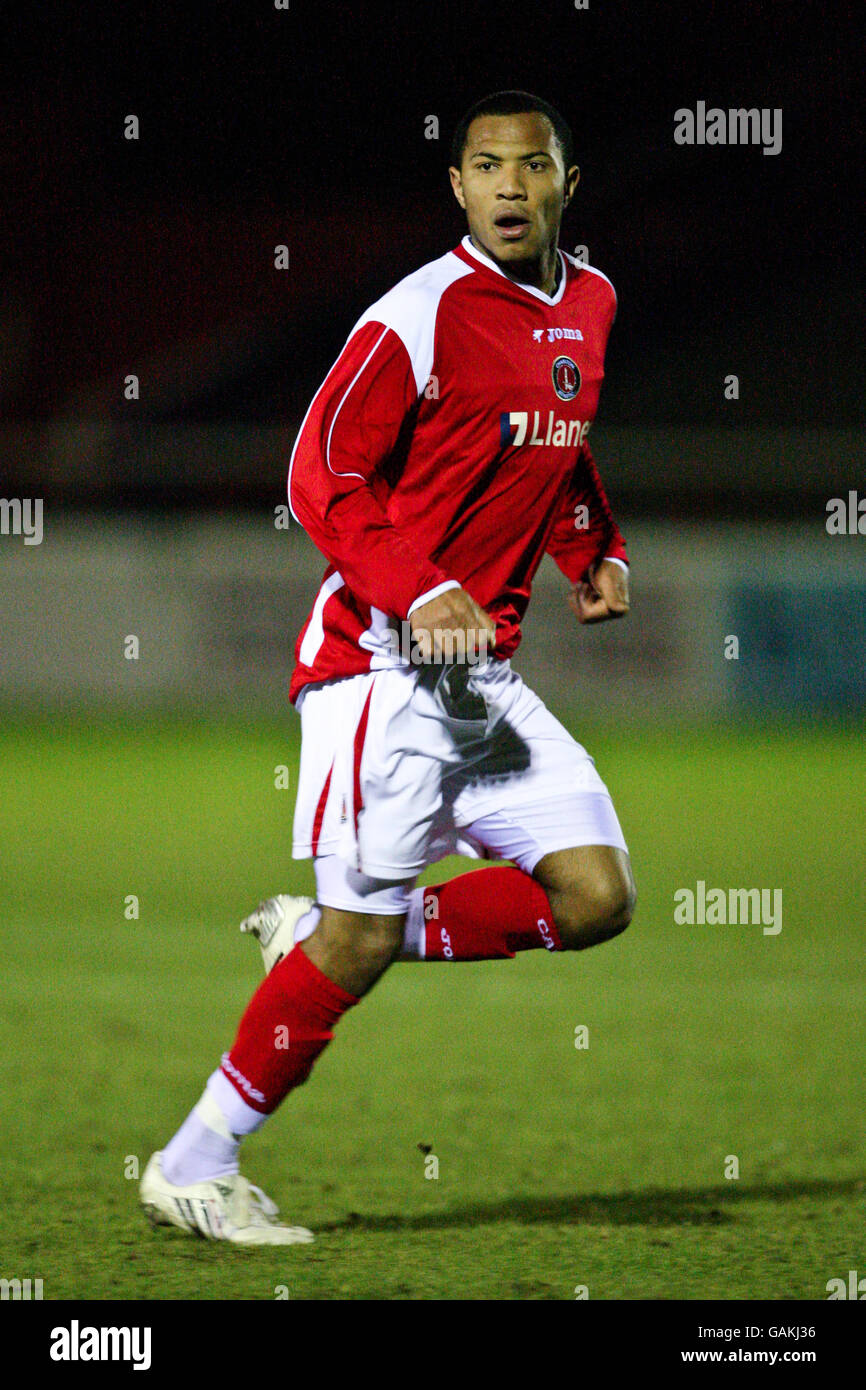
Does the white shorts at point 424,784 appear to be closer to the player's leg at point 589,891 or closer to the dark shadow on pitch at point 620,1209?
the player's leg at point 589,891

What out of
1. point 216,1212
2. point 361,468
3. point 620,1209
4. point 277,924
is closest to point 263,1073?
point 216,1212

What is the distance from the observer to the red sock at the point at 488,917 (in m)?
3.47

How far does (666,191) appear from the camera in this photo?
20.9m

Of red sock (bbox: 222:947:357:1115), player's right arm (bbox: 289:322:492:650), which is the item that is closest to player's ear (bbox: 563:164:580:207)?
player's right arm (bbox: 289:322:492:650)

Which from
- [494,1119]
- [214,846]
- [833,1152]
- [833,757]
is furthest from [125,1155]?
[833,757]

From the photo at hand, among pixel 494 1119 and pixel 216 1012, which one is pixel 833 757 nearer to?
pixel 216 1012

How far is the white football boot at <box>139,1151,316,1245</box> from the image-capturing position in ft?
10.8

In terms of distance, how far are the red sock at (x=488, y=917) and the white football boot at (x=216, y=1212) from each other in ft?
2.01

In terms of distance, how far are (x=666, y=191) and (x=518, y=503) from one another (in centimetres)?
1852

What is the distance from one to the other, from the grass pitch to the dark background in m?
11.7

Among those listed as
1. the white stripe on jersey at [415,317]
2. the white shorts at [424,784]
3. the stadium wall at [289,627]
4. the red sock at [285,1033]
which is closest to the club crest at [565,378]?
the white stripe on jersey at [415,317]

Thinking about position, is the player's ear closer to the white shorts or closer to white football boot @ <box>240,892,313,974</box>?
the white shorts

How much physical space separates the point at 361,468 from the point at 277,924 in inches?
40.6
